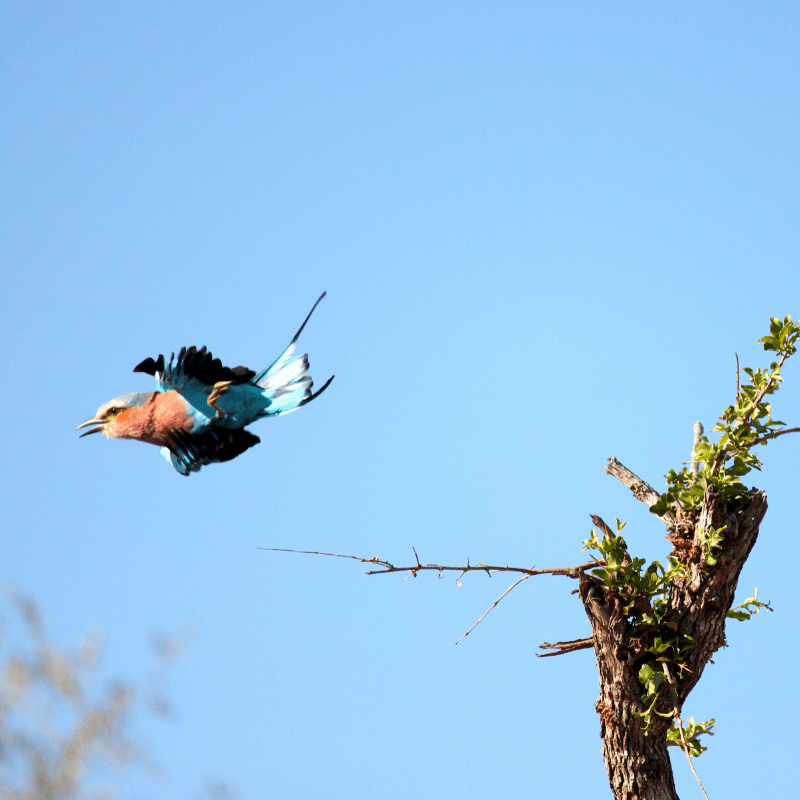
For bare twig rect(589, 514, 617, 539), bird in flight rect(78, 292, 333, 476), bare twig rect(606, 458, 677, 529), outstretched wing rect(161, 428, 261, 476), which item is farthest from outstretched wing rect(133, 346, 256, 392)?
bare twig rect(606, 458, 677, 529)

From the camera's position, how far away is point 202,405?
11.5 ft

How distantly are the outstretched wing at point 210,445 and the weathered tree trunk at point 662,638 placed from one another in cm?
160

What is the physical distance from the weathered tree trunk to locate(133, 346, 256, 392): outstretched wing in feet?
5.75

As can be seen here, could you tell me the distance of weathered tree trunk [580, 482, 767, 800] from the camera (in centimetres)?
379

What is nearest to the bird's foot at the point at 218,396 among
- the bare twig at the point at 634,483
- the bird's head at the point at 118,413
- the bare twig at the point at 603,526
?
the bird's head at the point at 118,413

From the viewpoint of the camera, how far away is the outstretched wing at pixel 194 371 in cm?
355

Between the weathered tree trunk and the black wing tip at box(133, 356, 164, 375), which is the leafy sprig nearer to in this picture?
the weathered tree trunk

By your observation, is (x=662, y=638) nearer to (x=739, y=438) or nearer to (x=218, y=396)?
(x=739, y=438)

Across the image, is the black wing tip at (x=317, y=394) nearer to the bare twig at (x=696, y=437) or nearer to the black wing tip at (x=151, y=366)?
the black wing tip at (x=151, y=366)

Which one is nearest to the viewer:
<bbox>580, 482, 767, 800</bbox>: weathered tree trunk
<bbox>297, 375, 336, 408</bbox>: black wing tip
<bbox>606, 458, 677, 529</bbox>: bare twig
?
<bbox>297, 375, 336, 408</bbox>: black wing tip

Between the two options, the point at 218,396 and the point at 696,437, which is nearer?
the point at 218,396

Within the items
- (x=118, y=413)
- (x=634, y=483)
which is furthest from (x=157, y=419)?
(x=634, y=483)

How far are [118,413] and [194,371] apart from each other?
0.37 m

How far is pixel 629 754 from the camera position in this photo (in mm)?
3805
